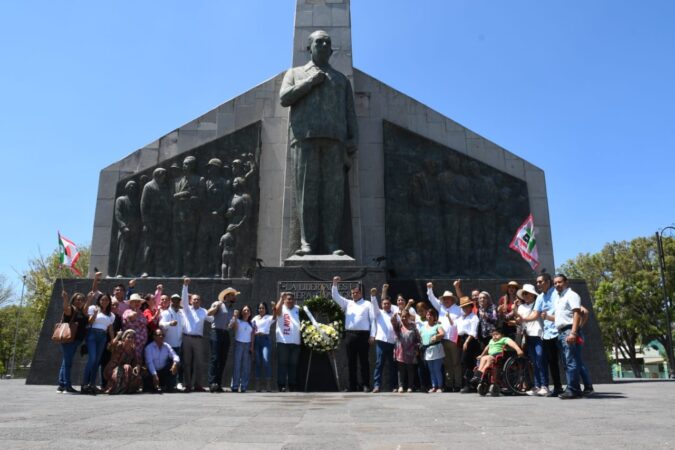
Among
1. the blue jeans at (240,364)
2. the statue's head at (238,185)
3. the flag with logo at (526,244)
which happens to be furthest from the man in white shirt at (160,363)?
the flag with logo at (526,244)

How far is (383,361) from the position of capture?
960 centimetres

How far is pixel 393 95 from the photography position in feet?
51.8

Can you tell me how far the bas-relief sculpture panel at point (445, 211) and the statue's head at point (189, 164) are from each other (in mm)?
5137

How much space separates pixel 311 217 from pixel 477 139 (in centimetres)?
565

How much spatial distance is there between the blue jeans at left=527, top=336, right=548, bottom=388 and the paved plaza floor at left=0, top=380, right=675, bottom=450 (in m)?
1.36

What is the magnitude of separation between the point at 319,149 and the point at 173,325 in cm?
542

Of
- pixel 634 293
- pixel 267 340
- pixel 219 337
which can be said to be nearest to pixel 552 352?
pixel 267 340

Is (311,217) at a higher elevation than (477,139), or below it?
below

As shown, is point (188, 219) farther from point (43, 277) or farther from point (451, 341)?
point (43, 277)

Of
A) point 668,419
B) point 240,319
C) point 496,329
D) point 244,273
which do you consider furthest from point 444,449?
point 244,273

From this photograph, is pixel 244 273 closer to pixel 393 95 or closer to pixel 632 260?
pixel 393 95

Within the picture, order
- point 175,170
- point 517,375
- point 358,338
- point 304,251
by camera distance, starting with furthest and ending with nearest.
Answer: point 175,170 → point 304,251 → point 358,338 → point 517,375

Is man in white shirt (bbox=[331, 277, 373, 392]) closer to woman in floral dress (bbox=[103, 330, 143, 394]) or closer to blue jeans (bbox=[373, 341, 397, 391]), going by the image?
blue jeans (bbox=[373, 341, 397, 391])

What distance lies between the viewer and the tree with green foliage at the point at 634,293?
115 feet
